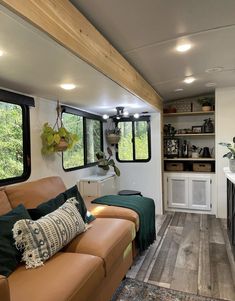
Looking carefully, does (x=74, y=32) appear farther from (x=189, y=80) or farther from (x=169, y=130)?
(x=169, y=130)

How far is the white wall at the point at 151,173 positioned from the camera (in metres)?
4.73

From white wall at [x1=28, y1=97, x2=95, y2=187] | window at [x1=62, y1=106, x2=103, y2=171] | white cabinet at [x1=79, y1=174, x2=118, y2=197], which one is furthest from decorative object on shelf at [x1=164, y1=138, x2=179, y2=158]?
white wall at [x1=28, y1=97, x2=95, y2=187]

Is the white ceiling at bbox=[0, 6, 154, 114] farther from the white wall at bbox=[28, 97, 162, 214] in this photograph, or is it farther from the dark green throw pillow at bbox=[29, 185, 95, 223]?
the dark green throw pillow at bbox=[29, 185, 95, 223]

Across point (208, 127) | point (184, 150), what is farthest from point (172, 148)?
point (208, 127)

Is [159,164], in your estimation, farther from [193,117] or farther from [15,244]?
[15,244]

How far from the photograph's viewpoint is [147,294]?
7.36ft

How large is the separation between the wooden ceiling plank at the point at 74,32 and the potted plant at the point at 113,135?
2.28 meters

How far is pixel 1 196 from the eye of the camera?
2.06m

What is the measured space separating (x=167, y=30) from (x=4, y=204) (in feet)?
6.12

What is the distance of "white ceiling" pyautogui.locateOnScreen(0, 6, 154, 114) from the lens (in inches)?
48.7

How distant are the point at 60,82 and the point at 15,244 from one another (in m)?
1.39

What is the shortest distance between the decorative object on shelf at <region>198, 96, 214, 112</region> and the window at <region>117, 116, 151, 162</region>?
105cm

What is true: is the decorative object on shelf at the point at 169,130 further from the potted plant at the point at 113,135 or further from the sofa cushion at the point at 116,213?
the sofa cushion at the point at 116,213

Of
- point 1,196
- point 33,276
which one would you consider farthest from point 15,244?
point 1,196
